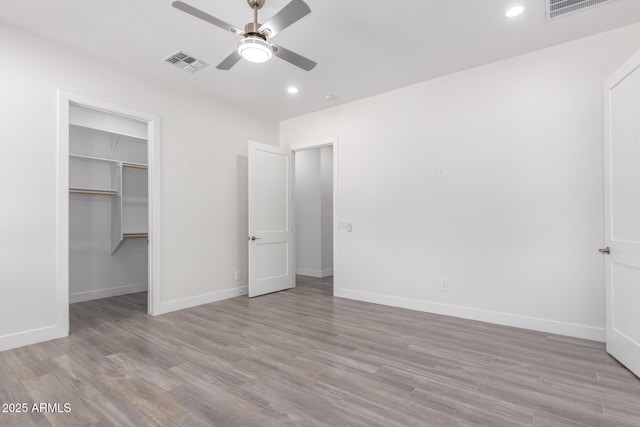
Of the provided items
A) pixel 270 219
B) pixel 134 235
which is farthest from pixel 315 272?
pixel 134 235

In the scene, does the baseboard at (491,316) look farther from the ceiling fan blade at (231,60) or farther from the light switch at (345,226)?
the ceiling fan blade at (231,60)

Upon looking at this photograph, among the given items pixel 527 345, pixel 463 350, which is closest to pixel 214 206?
pixel 463 350

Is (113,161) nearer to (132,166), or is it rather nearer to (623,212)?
(132,166)

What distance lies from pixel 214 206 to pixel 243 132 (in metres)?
1.29

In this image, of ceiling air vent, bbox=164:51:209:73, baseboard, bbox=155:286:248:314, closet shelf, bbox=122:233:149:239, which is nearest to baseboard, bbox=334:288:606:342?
baseboard, bbox=155:286:248:314

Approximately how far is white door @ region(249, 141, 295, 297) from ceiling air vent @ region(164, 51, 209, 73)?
1.37 meters

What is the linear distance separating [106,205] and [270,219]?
8.09 ft

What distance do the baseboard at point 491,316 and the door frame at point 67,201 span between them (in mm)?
2619

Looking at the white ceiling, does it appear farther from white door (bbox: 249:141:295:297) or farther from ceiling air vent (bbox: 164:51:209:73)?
white door (bbox: 249:141:295:297)

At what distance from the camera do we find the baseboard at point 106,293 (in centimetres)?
447

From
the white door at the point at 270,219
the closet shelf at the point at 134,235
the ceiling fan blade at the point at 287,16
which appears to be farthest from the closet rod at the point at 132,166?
the ceiling fan blade at the point at 287,16

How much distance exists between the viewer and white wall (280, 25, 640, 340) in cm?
301

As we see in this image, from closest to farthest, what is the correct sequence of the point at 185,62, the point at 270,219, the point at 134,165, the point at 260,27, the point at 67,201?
the point at 260,27
the point at 67,201
the point at 185,62
the point at 134,165
the point at 270,219

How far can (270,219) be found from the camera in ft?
16.4
